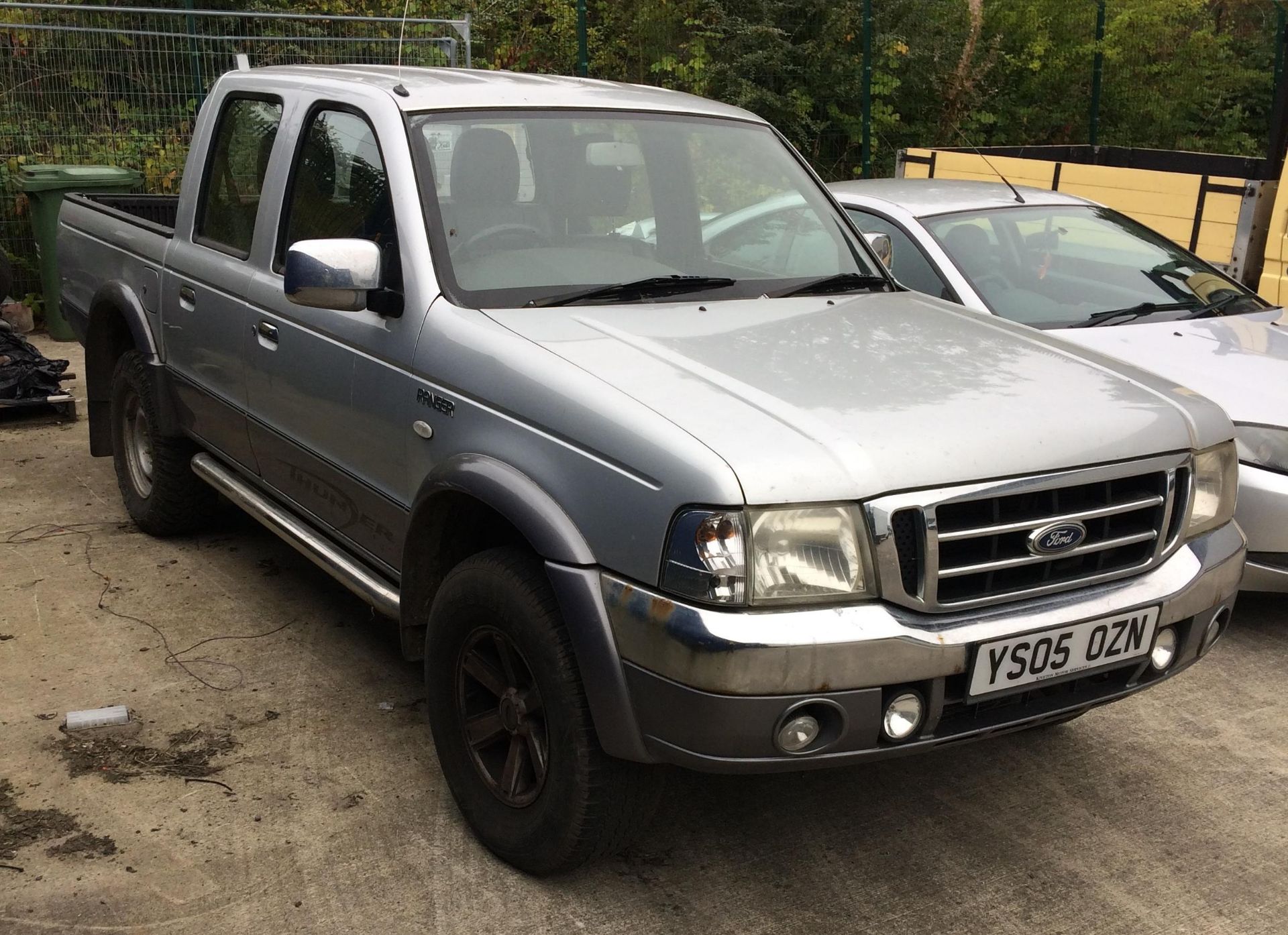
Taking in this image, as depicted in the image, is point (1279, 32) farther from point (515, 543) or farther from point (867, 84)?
point (515, 543)

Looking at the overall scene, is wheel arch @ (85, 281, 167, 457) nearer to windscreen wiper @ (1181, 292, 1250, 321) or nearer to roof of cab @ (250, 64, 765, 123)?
roof of cab @ (250, 64, 765, 123)

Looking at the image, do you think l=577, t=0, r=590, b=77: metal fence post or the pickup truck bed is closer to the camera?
the pickup truck bed

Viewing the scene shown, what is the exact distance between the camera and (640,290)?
11.8 ft

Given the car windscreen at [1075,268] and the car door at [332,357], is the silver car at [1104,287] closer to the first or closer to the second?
the car windscreen at [1075,268]

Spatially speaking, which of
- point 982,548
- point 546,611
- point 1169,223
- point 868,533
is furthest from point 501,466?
point 1169,223

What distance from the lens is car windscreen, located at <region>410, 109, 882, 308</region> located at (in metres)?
3.53

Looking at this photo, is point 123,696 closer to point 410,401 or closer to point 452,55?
point 410,401

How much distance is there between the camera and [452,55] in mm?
10625

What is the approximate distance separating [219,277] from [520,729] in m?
2.25

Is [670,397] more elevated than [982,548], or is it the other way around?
[670,397]

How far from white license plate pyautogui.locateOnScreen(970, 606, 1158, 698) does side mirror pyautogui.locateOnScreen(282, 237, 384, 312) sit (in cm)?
183

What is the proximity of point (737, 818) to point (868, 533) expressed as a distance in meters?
1.20

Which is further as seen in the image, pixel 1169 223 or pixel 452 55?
pixel 452 55

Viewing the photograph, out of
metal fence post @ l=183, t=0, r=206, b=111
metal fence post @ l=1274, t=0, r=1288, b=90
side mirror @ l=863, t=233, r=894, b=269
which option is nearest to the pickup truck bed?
side mirror @ l=863, t=233, r=894, b=269
